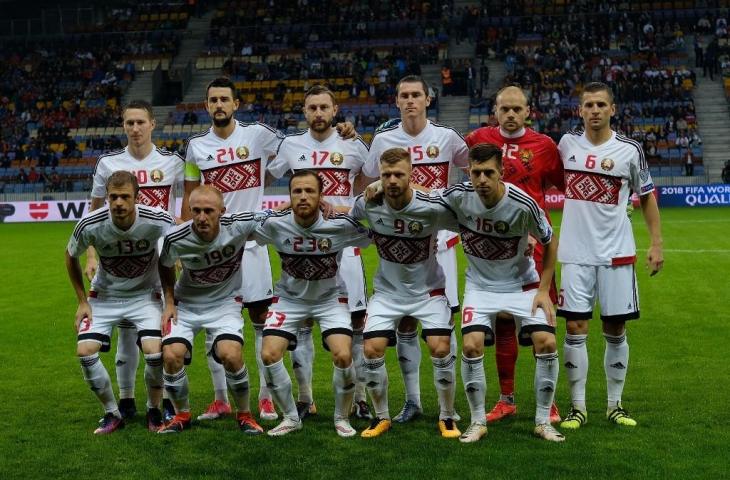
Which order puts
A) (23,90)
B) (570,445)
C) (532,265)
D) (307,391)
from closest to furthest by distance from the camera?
(570,445) → (532,265) → (307,391) → (23,90)

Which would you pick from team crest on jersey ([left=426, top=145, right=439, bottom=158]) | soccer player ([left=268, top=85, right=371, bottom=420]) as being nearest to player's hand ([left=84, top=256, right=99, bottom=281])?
soccer player ([left=268, top=85, right=371, bottom=420])

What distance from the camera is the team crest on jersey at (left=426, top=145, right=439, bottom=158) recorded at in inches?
278

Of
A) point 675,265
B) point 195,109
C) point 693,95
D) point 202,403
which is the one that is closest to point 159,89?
point 195,109

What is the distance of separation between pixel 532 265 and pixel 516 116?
1.06 meters

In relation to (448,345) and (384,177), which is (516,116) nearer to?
(384,177)

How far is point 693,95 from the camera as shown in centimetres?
3669

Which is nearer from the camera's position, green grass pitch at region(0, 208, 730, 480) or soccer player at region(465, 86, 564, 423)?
green grass pitch at region(0, 208, 730, 480)

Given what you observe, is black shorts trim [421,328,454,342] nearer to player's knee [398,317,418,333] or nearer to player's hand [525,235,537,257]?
player's knee [398,317,418,333]

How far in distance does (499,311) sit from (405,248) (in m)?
0.76

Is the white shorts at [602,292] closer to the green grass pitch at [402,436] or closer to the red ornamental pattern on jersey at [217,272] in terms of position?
the green grass pitch at [402,436]

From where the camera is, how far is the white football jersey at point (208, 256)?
21.4 ft

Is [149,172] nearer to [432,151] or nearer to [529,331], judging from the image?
[432,151]

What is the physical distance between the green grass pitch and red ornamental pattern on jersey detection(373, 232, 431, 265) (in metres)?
1.16

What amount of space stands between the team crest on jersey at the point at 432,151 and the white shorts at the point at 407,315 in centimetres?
115
